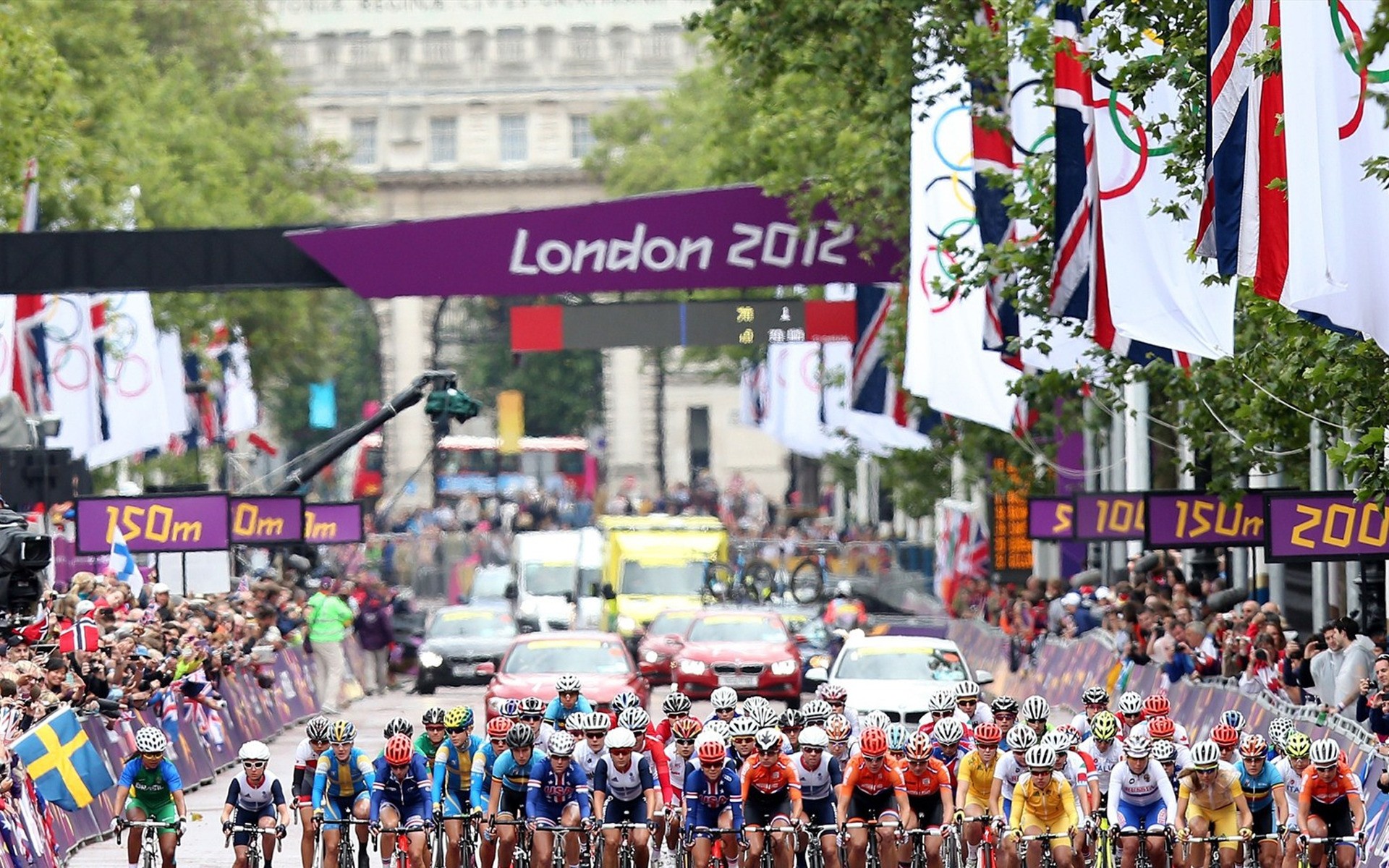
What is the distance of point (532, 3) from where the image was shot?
111 meters

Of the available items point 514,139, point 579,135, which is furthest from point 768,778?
point 514,139

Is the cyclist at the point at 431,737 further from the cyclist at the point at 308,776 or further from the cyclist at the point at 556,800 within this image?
the cyclist at the point at 556,800

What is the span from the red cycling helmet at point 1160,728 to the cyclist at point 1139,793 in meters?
0.54

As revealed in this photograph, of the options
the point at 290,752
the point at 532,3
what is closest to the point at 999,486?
the point at 290,752

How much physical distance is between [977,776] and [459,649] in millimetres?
20404

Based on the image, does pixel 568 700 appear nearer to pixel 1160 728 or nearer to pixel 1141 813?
pixel 1160 728

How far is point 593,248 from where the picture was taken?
102 feet

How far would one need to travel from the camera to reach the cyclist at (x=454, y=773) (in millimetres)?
19609

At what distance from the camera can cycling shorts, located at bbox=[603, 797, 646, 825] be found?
63.2ft

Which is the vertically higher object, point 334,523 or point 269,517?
point 269,517

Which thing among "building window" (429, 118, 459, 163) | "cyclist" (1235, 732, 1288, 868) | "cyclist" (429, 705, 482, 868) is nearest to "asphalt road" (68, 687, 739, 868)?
"cyclist" (429, 705, 482, 868)

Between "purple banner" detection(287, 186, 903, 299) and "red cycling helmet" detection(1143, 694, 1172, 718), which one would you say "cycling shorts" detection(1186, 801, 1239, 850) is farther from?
"purple banner" detection(287, 186, 903, 299)

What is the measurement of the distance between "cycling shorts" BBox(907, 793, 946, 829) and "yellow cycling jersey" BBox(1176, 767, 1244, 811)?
69.4 inches

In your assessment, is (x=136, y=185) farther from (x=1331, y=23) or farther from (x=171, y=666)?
(x=1331, y=23)
